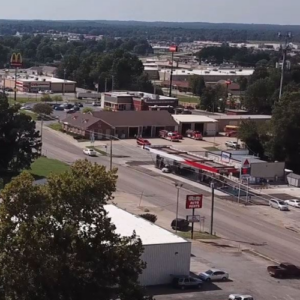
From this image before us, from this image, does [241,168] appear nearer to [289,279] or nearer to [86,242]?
[289,279]

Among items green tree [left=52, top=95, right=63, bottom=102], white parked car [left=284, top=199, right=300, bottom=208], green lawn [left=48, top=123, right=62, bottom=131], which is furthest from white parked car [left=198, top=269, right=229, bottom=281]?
green tree [left=52, top=95, right=63, bottom=102]

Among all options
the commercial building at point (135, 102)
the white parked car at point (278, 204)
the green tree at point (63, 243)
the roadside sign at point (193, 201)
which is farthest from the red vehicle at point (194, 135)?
the green tree at point (63, 243)

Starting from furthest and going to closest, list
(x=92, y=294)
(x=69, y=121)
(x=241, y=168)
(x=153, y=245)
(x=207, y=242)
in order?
(x=69, y=121), (x=241, y=168), (x=207, y=242), (x=153, y=245), (x=92, y=294)

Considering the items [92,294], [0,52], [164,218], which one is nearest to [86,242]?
[92,294]

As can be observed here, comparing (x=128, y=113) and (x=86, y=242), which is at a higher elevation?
(x=86, y=242)

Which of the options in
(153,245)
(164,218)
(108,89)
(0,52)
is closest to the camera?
(153,245)

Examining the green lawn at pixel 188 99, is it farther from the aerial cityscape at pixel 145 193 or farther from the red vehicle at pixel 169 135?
the red vehicle at pixel 169 135

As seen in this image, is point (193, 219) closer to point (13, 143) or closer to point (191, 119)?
point (13, 143)
